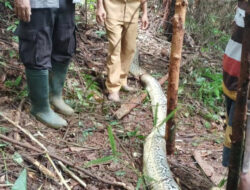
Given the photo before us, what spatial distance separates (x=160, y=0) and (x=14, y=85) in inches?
205

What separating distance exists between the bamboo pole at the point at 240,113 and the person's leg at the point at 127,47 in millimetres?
2761

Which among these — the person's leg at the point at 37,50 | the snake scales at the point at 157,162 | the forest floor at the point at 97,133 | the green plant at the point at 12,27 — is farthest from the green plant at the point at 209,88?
the green plant at the point at 12,27

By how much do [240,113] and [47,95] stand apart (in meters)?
1.85

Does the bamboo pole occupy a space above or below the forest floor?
above

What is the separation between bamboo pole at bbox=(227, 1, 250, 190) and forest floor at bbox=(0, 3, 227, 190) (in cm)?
60

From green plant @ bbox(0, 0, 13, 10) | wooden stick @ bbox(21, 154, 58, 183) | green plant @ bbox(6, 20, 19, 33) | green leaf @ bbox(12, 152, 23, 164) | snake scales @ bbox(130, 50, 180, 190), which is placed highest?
green plant @ bbox(0, 0, 13, 10)

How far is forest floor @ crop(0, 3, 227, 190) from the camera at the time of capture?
107 inches

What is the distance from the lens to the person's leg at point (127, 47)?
461 centimetres

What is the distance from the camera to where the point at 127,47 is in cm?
469

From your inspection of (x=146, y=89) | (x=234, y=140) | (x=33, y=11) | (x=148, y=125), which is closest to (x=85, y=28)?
(x=146, y=89)

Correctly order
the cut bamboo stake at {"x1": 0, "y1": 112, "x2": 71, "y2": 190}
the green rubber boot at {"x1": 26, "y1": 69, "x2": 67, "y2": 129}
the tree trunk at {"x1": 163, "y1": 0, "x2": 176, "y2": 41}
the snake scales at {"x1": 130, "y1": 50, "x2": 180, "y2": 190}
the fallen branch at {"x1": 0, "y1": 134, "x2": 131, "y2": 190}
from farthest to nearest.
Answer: the tree trunk at {"x1": 163, "y1": 0, "x2": 176, "y2": 41}, the green rubber boot at {"x1": 26, "y1": 69, "x2": 67, "y2": 129}, the snake scales at {"x1": 130, "y1": 50, "x2": 180, "y2": 190}, the fallen branch at {"x1": 0, "y1": 134, "x2": 131, "y2": 190}, the cut bamboo stake at {"x1": 0, "y1": 112, "x2": 71, "y2": 190}

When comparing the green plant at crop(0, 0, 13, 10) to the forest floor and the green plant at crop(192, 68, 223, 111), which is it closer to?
the forest floor

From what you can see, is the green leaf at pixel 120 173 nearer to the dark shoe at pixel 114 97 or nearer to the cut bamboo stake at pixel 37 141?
the cut bamboo stake at pixel 37 141

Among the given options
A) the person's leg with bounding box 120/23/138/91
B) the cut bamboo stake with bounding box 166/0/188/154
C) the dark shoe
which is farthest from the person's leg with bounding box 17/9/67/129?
the person's leg with bounding box 120/23/138/91
